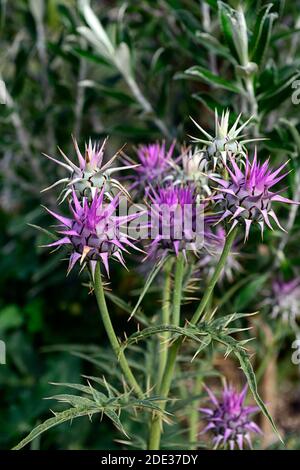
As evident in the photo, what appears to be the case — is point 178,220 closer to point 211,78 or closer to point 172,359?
point 172,359

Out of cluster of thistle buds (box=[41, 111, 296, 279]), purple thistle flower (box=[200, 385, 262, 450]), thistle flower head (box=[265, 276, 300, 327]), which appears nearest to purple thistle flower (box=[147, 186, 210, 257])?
cluster of thistle buds (box=[41, 111, 296, 279])

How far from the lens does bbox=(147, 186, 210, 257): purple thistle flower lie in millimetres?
816

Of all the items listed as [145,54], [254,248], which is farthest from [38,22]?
[254,248]

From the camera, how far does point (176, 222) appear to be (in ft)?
2.67

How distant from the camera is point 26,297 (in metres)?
A: 1.99

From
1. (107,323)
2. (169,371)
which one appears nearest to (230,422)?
(169,371)

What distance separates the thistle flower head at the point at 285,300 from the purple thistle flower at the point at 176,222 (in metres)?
0.56

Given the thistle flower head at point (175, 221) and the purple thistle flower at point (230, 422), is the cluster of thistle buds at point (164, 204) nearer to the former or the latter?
the thistle flower head at point (175, 221)

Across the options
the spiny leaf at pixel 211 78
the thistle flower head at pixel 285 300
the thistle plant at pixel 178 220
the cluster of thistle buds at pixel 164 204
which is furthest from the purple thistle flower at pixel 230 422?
the spiny leaf at pixel 211 78

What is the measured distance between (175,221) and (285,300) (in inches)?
23.7

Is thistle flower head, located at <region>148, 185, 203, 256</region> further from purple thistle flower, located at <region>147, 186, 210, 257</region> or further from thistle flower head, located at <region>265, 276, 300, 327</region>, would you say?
thistle flower head, located at <region>265, 276, 300, 327</region>

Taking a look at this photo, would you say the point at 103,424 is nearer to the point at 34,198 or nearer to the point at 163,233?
the point at 34,198
